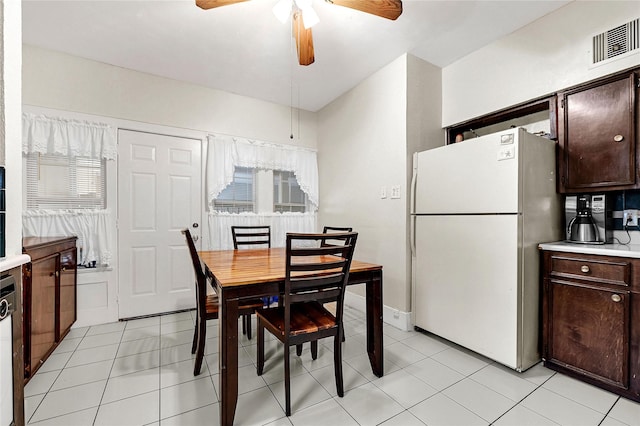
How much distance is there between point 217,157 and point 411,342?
2.93 metres

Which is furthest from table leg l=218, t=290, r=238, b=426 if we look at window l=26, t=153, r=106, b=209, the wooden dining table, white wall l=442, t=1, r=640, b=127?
white wall l=442, t=1, r=640, b=127

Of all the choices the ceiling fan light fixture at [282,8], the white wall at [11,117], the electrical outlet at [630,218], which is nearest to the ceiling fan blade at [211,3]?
the ceiling fan light fixture at [282,8]

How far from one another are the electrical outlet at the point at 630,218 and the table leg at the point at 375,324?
1849 millimetres

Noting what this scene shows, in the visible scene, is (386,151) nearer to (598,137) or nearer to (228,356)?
(598,137)

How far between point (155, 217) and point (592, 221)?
13.2ft

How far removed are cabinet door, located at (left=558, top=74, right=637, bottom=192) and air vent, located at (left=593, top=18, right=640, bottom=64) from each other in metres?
0.19

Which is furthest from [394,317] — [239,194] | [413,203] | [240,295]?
[239,194]

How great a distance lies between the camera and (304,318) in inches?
71.1

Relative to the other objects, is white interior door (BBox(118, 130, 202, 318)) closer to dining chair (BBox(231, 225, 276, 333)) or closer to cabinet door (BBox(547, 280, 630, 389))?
dining chair (BBox(231, 225, 276, 333))

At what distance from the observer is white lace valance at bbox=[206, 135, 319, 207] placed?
347 centimetres

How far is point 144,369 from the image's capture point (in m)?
2.06

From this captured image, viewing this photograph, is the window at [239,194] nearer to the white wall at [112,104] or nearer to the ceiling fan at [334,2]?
the white wall at [112,104]

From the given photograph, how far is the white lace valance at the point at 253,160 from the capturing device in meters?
3.47

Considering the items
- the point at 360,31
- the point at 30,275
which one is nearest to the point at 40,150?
the point at 30,275
